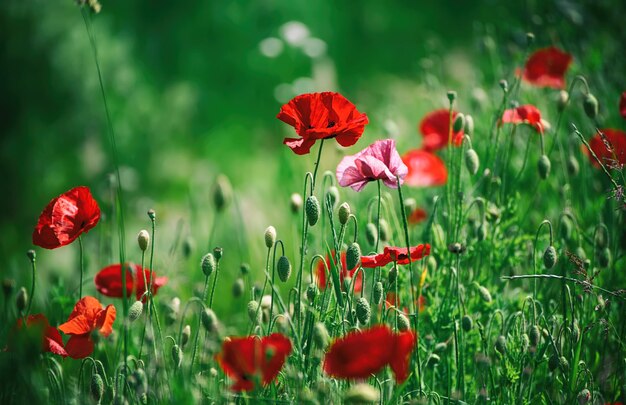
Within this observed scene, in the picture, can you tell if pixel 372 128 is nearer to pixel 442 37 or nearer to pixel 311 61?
pixel 311 61

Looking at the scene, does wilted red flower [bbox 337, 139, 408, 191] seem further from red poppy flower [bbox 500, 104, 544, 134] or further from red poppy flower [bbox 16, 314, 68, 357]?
red poppy flower [bbox 16, 314, 68, 357]

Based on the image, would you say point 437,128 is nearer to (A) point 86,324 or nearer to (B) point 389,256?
(B) point 389,256

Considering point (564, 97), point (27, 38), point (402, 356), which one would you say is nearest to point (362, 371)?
point (402, 356)

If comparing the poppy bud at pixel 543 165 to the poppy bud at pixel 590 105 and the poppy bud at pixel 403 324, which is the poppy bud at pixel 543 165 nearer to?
the poppy bud at pixel 590 105

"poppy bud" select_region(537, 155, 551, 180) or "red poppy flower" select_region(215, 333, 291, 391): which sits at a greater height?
"poppy bud" select_region(537, 155, 551, 180)

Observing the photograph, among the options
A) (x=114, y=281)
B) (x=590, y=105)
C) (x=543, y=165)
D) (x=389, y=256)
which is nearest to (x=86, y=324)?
(x=114, y=281)

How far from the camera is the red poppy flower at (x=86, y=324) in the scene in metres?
1.30

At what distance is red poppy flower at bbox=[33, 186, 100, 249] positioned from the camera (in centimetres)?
135

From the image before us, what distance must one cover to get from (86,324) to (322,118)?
22.4 inches

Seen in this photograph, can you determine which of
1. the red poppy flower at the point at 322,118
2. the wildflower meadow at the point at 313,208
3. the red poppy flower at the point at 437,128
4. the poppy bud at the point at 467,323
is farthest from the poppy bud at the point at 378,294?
the red poppy flower at the point at 437,128

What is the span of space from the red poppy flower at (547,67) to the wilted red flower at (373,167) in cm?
89

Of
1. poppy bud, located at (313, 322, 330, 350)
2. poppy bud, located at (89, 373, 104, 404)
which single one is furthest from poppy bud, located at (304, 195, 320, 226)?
poppy bud, located at (89, 373, 104, 404)

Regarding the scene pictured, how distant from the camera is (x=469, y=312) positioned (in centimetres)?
158

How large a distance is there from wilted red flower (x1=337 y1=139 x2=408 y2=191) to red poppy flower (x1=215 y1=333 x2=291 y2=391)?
36 centimetres
